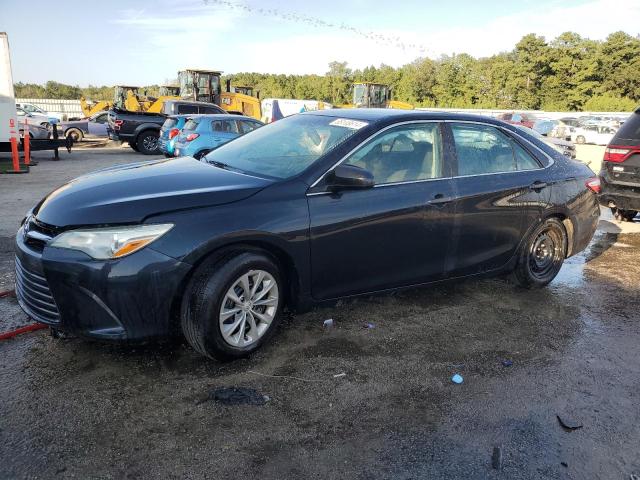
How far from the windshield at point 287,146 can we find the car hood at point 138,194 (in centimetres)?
26

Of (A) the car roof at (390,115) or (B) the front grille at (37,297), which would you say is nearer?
(B) the front grille at (37,297)

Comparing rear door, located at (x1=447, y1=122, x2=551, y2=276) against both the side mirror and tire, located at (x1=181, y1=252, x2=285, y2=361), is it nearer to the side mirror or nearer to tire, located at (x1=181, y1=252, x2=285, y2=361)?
the side mirror

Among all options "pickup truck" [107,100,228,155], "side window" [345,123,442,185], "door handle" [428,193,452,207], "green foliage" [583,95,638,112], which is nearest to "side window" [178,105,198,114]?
"pickup truck" [107,100,228,155]

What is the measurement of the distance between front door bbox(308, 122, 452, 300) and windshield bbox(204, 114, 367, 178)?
24 centimetres

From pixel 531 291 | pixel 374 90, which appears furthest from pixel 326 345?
pixel 374 90

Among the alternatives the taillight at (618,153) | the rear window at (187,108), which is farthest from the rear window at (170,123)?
the taillight at (618,153)

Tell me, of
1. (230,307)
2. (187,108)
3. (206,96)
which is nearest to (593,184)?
(230,307)

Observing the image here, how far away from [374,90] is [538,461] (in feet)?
98.5

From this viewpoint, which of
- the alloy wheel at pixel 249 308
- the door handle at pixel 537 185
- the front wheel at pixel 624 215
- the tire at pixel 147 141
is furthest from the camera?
the tire at pixel 147 141

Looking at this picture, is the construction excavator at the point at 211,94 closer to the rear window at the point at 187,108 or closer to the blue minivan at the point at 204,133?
the rear window at the point at 187,108

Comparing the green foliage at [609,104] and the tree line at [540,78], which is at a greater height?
the tree line at [540,78]

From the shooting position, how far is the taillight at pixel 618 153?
22.8 ft

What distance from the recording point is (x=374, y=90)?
30688mm

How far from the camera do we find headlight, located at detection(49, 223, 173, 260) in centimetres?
283
